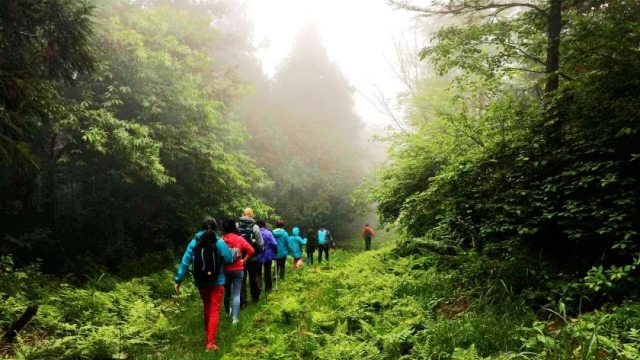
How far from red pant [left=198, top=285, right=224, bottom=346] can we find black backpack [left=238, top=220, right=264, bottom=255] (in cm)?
210

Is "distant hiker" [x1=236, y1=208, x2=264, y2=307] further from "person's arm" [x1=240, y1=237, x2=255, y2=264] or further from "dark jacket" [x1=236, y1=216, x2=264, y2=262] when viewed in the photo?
"person's arm" [x1=240, y1=237, x2=255, y2=264]

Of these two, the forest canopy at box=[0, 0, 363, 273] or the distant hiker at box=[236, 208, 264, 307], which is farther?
the distant hiker at box=[236, 208, 264, 307]

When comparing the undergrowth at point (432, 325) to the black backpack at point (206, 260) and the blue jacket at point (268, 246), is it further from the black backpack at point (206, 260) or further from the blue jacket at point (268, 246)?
the blue jacket at point (268, 246)

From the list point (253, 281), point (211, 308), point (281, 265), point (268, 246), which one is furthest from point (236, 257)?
point (281, 265)

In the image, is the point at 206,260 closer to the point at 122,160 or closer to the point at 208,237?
the point at 208,237

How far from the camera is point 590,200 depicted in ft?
17.5

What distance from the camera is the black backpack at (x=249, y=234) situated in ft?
26.8

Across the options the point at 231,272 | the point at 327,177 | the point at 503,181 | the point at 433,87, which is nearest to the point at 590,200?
the point at 503,181

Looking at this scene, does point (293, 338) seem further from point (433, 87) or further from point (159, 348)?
point (433, 87)

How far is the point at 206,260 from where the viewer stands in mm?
5891

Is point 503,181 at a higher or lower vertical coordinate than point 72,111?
lower

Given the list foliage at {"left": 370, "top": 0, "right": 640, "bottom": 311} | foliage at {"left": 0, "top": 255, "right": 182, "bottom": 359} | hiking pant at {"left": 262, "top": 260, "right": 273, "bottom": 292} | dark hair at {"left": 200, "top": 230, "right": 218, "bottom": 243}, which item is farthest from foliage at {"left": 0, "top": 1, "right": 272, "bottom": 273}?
foliage at {"left": 370, "top": 0, "right": 640, "bottom": 311}

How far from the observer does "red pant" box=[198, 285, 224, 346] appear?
589 centimetres

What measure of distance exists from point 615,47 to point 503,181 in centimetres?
267
